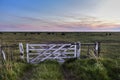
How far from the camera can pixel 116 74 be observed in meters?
8.06

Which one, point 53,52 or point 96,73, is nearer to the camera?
point 96,73

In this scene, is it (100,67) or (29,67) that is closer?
(100,67)

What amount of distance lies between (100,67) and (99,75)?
0.74m

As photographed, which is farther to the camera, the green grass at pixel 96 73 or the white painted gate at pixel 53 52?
the white painted gate at pixel 53 52

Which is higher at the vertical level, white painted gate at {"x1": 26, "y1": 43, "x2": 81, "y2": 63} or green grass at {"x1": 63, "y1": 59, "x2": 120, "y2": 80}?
Answer: white painted gate at {"x1": 26, "y1": 43, "x2": 81, "y2": 63}

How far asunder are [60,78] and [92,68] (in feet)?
6.30

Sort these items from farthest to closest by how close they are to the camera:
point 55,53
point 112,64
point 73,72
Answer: point 55,53, point 112,64, point 73,72

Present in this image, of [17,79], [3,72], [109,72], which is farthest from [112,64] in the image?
[3,72]

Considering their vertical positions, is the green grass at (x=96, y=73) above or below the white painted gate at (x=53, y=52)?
below

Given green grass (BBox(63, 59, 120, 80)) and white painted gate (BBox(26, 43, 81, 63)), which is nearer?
green grass (BBox(63, 59, 120, 80))

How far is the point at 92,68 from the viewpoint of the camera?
8.51 meters

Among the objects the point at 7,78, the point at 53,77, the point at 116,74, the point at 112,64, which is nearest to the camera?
the point at 7,78

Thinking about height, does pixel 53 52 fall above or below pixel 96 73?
above

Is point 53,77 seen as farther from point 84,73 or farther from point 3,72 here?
point 3,72
